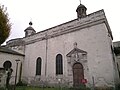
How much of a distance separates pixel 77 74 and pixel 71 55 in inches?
84.9

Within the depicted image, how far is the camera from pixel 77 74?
495 inches

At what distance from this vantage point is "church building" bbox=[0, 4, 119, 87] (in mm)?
Result: 11484

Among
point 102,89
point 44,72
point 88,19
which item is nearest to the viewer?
point 102,89

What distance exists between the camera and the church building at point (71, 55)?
11.5 m

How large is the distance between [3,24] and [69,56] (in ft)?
24.3

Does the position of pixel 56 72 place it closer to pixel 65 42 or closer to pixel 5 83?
pixel 65 42

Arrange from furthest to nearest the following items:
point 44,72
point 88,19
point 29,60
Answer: point 29,60 < point 44,72 < point 88,19

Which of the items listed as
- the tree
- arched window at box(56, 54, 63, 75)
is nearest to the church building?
arched window at box(56, 54, 63, 75)

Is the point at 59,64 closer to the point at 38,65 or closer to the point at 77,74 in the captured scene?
the point at 77,74

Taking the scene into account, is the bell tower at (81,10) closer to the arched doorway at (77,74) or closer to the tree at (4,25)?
the arched doorway at (77,74)

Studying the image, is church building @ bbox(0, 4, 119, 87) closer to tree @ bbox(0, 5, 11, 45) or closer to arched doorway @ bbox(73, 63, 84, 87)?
arched doorway @ bbox(73, 63, 84, 87)

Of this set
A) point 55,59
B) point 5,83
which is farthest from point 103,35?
point 5,83

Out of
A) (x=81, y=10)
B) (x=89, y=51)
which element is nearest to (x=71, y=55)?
(x=89, y=51)

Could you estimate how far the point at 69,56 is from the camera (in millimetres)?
13602
